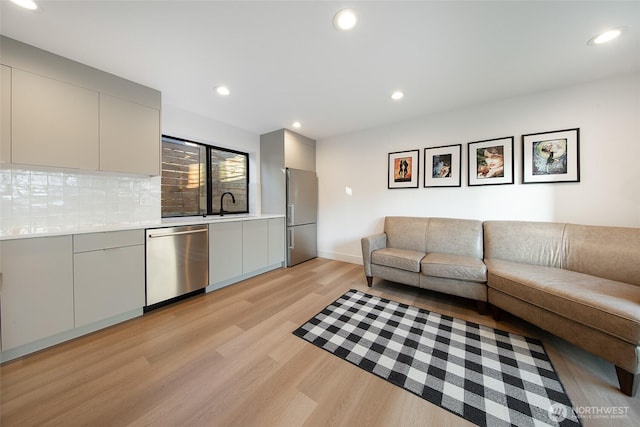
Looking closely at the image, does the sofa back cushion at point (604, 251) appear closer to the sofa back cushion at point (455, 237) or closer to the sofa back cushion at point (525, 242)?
the sofa back cushion at point (525, 242)

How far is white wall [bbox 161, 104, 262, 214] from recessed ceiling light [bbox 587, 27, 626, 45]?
3.96 meters

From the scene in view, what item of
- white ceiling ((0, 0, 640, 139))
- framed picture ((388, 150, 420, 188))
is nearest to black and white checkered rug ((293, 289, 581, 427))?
framed picture ((388, 150, 420, 188))

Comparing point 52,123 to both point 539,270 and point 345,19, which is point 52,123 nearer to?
point 345,19

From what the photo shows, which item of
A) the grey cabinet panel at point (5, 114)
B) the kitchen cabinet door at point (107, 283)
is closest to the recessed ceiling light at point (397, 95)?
the kitchen cabinet door at point (107, 283)

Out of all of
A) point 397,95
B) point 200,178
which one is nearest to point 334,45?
point 397,95

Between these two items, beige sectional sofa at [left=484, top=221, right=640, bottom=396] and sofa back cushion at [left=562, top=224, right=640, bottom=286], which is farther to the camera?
sofa back cushion at [left=562, top=224, right=640, bottom=286]

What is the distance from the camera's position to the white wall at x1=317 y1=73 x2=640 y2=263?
204cm

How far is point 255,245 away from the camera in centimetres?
305

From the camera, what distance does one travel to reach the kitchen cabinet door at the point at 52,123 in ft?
5.22

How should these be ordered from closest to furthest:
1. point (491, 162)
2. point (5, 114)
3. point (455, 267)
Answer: point (5, 114) < point (455, 267) < point (491, 162)

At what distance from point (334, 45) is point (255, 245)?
254cm

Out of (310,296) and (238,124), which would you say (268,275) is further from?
(238,124)

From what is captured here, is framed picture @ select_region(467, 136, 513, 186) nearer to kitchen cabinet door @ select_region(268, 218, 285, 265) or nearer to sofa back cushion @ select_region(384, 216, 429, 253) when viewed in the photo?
sofa back cushion @ select_region(384, 216, 429, 253)

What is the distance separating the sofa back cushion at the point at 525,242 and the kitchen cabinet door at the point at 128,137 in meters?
3.93
